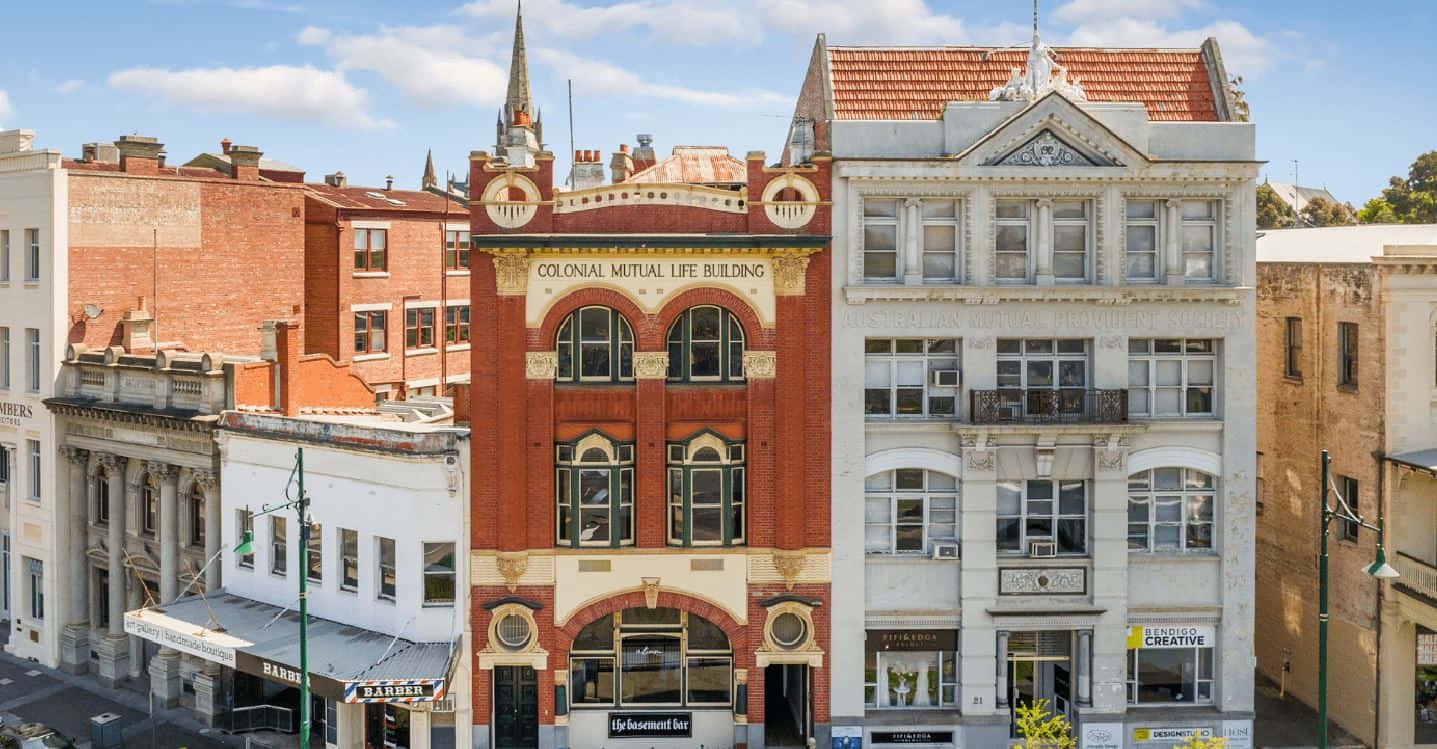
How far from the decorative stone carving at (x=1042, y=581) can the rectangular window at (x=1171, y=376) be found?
4270 millimetres

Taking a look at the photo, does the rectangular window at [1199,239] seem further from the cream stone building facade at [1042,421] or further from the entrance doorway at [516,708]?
the entrance doorway at [516,708]

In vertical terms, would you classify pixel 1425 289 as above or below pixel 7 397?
above

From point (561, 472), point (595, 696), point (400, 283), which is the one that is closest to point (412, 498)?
point (561, 472)

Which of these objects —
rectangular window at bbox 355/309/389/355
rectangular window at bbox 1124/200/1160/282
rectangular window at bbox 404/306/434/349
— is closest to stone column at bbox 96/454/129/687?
rectangular window at bbox 355/309/389/355

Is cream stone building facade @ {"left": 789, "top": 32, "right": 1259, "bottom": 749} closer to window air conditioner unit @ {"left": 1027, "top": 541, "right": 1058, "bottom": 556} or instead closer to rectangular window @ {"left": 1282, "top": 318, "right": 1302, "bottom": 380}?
window air conditioner unit @ {"left": 1027, "top": 541, "right": 1058, "bottom": 556}

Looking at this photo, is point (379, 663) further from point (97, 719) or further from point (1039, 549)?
point (1039, 549)

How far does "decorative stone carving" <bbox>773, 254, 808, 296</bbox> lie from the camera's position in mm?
30703

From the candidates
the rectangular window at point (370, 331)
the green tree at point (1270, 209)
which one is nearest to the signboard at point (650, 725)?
the rectangular window at point (370, 331)

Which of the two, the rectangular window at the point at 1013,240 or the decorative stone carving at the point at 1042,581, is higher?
the rectangular window at the point at 1013,240

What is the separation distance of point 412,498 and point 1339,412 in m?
24.0

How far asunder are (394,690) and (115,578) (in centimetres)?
1462

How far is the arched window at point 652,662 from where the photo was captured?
31531 mm

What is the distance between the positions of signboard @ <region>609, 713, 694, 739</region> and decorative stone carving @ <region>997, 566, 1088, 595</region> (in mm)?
8315

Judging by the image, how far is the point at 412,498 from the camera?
103 feet
